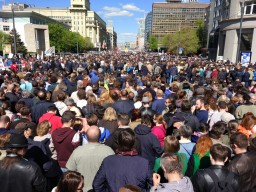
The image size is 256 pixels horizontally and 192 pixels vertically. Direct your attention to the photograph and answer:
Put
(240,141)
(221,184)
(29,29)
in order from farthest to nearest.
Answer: (29,29)
(240,141)
(221,184)

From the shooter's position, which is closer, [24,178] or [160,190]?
[160,190]

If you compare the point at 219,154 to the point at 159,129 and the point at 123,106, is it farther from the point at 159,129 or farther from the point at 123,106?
the point at 123,106

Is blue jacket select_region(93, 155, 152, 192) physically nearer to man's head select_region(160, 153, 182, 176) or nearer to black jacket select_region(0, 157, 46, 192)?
man's head select_region(160, 153, 182, 176)

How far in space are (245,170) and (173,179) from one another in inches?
50.5

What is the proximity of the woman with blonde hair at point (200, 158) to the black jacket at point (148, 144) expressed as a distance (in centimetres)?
70

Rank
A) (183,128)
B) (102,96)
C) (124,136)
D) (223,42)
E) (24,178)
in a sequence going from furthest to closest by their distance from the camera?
(223,42) < (102,96) < (183,128) < (124,136) < (24,178)

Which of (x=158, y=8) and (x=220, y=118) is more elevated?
(x=158, y=8)

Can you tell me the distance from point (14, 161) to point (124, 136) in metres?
1.42

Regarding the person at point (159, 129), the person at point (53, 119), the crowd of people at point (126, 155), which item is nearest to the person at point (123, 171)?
the crowd of people at point (126, 155)

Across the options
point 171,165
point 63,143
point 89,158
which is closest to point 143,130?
point 89,158

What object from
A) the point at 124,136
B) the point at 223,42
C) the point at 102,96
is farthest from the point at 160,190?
the point at 223,42

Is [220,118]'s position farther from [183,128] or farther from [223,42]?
[223,42]

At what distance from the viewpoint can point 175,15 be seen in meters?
160

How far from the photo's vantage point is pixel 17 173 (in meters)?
2.99
